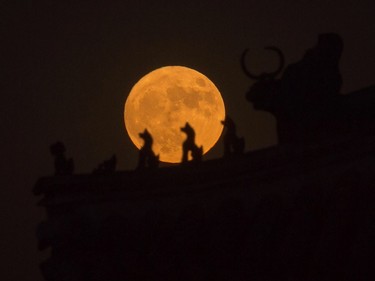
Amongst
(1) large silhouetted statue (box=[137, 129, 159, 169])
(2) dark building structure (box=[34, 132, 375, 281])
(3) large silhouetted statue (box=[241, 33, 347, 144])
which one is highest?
(3) large silhouetted statue (box=[241, 33, 347, 144])

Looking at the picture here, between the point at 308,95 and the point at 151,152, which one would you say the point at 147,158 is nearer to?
the point at 151,152

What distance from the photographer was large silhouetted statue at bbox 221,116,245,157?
30.2 metres

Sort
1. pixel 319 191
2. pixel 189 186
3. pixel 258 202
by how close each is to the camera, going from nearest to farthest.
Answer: pixel 319 191
pixel 258 202
pixel 189 186

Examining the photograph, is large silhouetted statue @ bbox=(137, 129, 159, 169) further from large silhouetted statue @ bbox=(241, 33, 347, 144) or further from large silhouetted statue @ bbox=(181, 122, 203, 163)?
large silhouetted statue @ bbox=(241, 33, 347, 144)

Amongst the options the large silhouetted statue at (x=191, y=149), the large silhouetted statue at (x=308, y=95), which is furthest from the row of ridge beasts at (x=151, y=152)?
the large silhouetted statue at (x=308, y=95)

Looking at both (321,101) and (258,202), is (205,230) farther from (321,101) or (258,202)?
(321,101)

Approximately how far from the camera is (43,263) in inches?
1281

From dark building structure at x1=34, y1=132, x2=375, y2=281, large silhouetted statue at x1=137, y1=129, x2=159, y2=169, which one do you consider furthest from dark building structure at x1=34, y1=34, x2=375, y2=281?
large silhouetted statue at x1=137, y1=129, x2=159, y2=169

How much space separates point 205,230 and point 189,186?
1794 millimetres

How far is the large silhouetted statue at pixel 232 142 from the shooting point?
30.2m

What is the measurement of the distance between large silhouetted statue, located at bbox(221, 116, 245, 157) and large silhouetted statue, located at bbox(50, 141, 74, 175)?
174 inches

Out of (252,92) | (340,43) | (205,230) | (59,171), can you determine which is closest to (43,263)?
(59,171)

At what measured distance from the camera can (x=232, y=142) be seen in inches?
1216

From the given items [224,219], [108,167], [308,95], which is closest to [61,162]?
[108,167]
